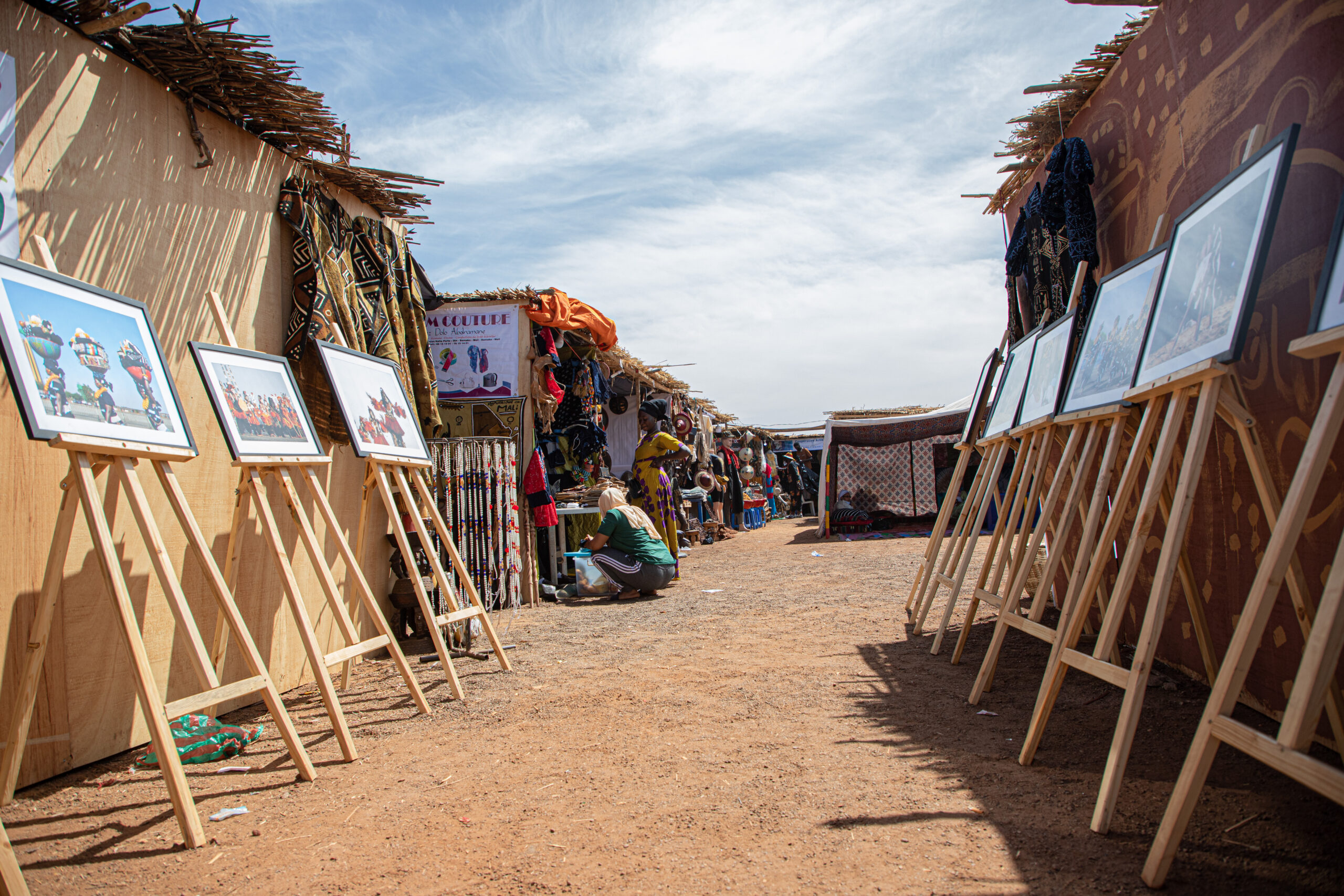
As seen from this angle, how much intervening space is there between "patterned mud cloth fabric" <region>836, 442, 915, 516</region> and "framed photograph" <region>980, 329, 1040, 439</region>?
7955 mm

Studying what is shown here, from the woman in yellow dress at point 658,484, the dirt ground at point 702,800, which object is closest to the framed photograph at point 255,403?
the dirt ground at point 702,800

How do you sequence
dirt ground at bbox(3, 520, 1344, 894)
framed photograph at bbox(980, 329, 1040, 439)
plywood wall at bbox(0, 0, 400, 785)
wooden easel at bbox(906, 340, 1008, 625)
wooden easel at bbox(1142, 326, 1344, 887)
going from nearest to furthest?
wooden easel at bbox(1142, 326, 1344, 887) → dirt ground at bbox(3, 520, 1344, 894) → plywood wall at bbox(0, 0, 400, 785) → framed photograph at bbox(980, 329, 1040, 439) → wooden easel at bbox(906, 340, 1008, 625)

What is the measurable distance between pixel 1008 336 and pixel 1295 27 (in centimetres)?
289

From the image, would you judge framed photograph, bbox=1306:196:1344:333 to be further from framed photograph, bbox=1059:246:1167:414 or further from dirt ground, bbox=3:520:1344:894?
dirt ground, bbox=3:520:1344:894

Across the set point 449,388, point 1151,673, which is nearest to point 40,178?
point 449,388

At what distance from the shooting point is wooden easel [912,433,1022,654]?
438cm

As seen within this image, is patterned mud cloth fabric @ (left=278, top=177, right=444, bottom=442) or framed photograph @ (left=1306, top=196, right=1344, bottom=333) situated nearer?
framed photograph @ (left=1306, top=196, right=1344, bottom=333)

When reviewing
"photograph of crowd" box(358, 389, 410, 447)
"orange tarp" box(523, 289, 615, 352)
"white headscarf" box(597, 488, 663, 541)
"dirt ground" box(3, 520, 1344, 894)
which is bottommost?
"dirt ground" box(3, 520, 1344, 894)

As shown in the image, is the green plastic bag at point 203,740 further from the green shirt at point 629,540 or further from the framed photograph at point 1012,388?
the green shirt at point 629,540

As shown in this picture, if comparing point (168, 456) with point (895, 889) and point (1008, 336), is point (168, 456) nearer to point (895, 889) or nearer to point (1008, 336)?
point (895, 889)

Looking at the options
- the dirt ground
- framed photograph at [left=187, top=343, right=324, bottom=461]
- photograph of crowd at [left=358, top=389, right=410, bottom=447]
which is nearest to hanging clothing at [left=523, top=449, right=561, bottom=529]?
photograph of crowd at [left=358, top=389, right=410, bottom=447]

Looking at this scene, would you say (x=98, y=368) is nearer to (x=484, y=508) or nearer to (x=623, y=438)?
(x=484, y=508)

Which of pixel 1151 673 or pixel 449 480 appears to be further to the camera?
pixel 449 480

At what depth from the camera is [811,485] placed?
22.2 metres
